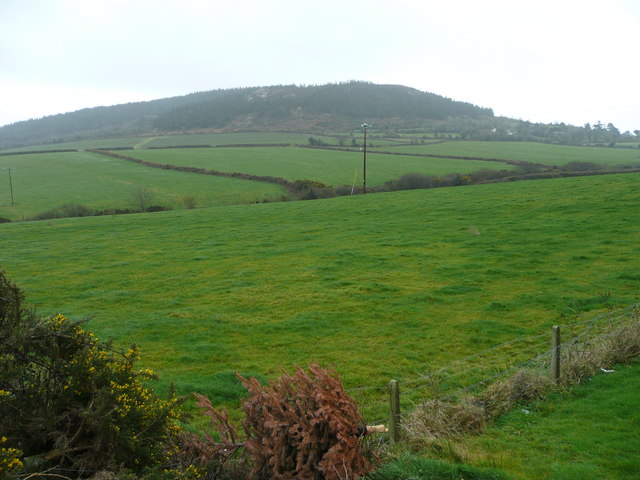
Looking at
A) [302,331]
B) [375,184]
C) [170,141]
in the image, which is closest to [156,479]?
[302,331]

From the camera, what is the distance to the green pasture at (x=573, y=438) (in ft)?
19.6

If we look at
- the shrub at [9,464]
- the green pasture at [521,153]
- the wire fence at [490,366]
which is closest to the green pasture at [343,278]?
the wire fence at [490,366]

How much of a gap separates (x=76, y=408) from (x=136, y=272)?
19179 mm

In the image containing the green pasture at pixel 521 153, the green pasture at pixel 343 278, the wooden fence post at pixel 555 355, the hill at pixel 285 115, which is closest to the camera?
the wooden fence post at pixel 555 355

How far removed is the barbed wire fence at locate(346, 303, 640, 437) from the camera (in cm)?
896

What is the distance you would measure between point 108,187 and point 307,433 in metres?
58.8

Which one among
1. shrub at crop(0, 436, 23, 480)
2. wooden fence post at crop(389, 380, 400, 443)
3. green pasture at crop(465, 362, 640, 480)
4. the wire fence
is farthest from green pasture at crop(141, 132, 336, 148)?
shrub at crop(0, 436, 23, 480)

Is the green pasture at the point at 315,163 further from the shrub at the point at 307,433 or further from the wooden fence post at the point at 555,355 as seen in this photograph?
the shrub at the point at 307,433

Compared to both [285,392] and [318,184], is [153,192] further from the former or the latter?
[285,392]

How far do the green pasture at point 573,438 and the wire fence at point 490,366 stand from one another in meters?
1.02

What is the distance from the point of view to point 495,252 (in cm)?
2319

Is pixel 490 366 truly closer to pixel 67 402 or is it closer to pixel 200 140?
pixel 67 402

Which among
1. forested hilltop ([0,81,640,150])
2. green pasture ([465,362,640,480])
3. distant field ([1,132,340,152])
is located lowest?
green pasture ([465,362,640,480])

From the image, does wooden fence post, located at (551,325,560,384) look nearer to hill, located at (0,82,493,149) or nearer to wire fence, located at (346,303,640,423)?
wire fence, located at (346,303,640,423)
